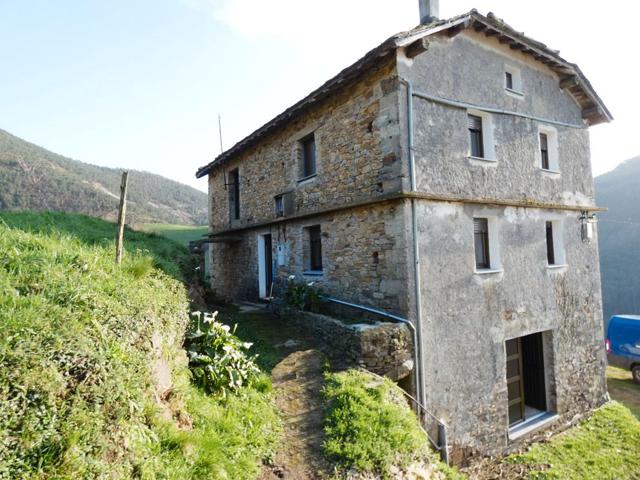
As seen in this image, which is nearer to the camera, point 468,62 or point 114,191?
point 468,62

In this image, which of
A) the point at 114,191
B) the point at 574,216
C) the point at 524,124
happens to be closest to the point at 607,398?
the point at 574,216

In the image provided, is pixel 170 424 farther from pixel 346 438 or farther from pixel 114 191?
pixel 114 191

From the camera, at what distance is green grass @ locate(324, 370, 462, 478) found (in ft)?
16.2

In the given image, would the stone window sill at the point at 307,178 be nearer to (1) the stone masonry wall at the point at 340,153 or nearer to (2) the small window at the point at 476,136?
(1) the stone masonry wall at the point at 340,153

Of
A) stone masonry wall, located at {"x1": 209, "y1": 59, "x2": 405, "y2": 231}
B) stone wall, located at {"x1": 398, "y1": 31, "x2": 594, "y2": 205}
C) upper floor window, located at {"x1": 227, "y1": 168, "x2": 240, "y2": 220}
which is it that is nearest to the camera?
stone masonry wall, located at {"x1": 209, "y1": 59, "x2": 405, "y2": 231}

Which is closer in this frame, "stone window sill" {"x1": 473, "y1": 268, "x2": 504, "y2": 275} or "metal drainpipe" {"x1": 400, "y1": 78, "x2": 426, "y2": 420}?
"metal drainpipe" {"x1": 400, "y1": 78, "x2": 426, "y2": 420}

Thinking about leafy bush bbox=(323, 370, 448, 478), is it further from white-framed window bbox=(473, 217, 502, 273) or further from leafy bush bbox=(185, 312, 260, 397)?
white-framed window bbox=(473, 217, 502, 273)

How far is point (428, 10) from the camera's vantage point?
29.3ft

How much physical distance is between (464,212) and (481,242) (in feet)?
3.82

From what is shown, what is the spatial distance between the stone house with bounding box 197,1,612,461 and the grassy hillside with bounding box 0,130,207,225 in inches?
806

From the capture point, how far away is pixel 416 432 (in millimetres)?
5809

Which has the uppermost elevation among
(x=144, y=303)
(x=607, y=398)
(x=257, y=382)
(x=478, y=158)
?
(x=478, y=158)

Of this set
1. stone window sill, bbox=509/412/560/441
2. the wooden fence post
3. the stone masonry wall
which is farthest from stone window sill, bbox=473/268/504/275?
the wooden fence post

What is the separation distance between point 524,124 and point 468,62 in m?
2.49
